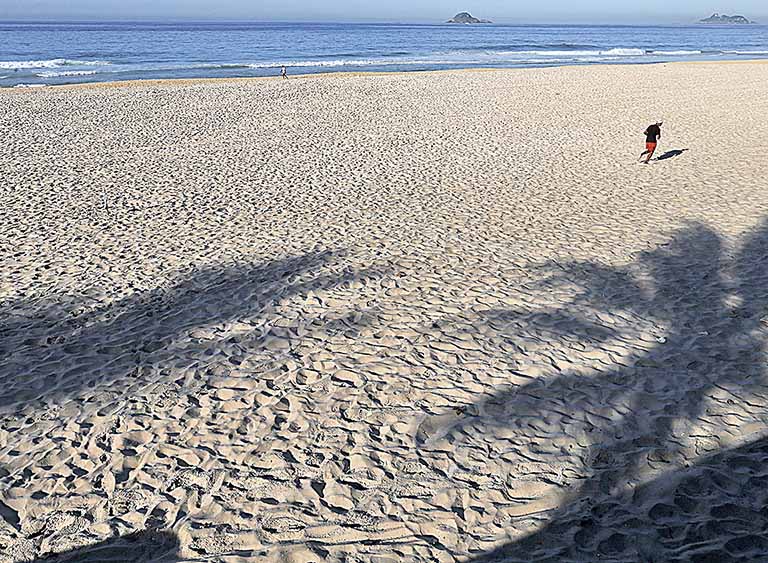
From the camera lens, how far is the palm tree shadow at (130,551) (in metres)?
3.80

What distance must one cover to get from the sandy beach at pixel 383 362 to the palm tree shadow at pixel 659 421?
2cm

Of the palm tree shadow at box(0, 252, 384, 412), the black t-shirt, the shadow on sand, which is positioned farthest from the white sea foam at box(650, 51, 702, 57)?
the palm tree shadow at box(0, 252, 384, 412)

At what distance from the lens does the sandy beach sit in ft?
13.5

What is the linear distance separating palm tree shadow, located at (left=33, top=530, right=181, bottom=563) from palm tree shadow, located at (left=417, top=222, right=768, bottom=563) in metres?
1.69

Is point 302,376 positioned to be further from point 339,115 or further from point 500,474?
point 339,115

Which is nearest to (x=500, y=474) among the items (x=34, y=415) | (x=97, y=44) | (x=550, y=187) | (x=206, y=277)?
(x=34, y=415)

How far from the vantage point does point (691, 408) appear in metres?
5.23

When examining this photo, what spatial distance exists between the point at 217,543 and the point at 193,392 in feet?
5.61

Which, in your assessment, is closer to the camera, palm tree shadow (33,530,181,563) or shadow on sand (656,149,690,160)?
palm tree shadow (33,530,181,563)

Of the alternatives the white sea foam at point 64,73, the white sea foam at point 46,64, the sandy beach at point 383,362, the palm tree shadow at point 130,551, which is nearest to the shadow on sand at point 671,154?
the sandy beach at point 383,362

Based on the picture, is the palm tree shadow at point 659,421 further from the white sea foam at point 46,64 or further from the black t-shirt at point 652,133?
the white sea foam at point 46,64

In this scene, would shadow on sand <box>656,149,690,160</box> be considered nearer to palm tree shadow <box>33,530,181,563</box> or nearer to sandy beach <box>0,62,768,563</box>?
sandy beach <box>0,62,768,563</box>

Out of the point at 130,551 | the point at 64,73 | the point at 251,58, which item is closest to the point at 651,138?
the point at 130,551

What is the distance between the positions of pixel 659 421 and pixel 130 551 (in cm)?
355
